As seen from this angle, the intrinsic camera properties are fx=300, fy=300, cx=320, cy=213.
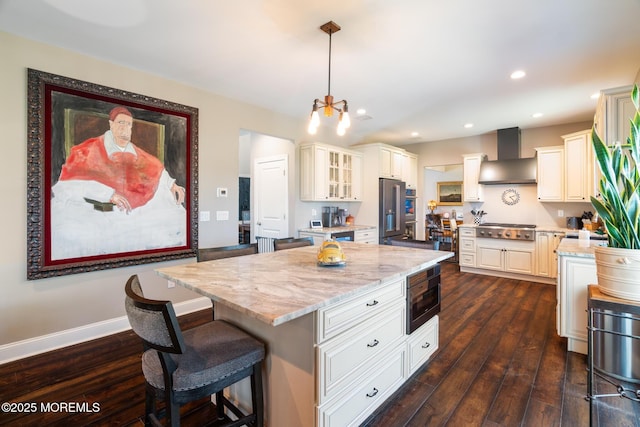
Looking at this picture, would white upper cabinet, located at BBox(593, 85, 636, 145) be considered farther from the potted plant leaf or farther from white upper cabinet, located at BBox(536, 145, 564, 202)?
white upper cabinet, located at BBox(536, 145, 564, 202)

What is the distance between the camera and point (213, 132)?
12.5ft

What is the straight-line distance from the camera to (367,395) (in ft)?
5.69

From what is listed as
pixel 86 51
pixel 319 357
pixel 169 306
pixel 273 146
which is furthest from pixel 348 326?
pixel 273 146

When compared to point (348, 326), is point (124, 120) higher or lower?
higher

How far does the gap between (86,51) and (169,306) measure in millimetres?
2953

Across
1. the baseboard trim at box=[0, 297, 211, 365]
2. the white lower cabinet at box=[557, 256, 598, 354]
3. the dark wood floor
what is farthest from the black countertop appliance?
the baseboard trim at box=[0, 297, 211, 365]

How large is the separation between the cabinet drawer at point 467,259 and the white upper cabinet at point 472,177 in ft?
3.67

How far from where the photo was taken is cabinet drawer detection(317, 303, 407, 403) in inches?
56.3

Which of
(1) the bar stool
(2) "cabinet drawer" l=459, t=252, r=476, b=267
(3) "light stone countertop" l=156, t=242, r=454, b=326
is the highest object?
(3) "light stone countertop" l=156, t=242, r=454, b=326

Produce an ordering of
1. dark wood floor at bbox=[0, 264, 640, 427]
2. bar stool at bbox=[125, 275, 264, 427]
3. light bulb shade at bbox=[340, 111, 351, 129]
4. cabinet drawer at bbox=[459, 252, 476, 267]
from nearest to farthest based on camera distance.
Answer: bar stool at bbox=[125, 275, 264, 427] → dark wood floor at bbox=[0, 264, 640, 427] → light bulb shade at bbox=[340, 111, 351, 129] → cabinet drawer at bbox=[459, 252, 476, 267]

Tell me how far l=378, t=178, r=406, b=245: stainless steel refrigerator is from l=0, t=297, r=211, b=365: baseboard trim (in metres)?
4.11

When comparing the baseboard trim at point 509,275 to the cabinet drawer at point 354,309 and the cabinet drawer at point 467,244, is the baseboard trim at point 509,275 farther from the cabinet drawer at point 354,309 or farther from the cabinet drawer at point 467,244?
the cabinet drawer at point 354,309

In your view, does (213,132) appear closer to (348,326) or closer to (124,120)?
(124,120)

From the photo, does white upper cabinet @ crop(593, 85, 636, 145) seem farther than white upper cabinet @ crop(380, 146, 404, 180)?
No
